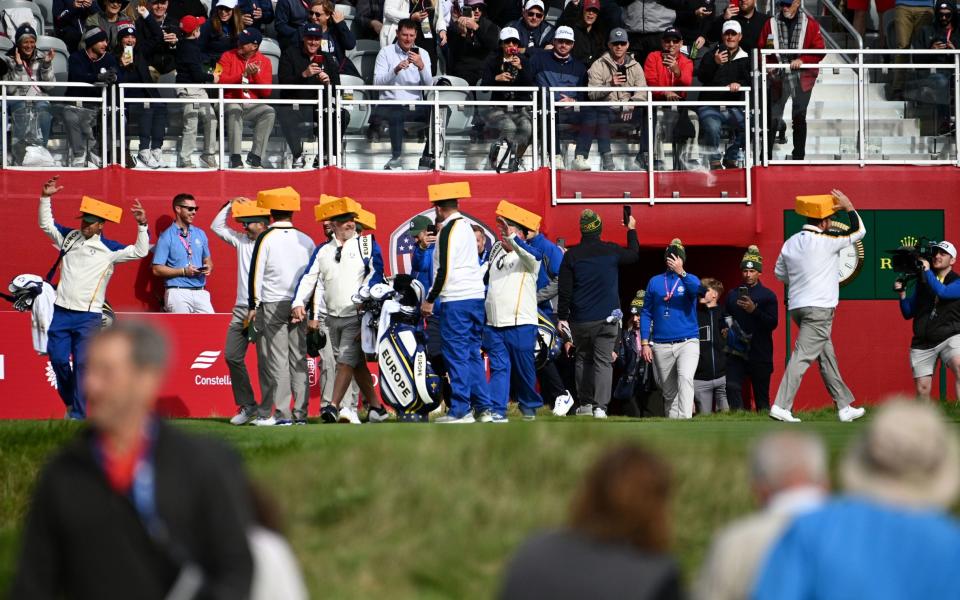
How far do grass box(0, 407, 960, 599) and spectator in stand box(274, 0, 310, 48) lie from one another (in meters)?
13.8

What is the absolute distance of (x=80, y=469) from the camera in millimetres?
4727

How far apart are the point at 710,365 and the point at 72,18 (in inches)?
410

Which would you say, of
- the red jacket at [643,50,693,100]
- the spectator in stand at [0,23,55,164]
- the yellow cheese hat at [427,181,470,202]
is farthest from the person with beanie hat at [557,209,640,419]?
the spectator in stand at [0,23,55,164]

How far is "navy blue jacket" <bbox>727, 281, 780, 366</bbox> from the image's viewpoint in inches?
753

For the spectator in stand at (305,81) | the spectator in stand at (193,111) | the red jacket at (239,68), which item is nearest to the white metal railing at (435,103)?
the spectator in stand at (305,81)

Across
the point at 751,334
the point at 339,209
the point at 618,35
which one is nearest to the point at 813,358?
the point at 751,334

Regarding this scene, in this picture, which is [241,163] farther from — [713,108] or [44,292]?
[713,108]

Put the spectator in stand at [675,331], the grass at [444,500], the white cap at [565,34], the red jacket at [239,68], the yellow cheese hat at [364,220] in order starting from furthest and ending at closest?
1. the white cap at [565,34]
2. the red jacket at [239,68]
3. the spectator in stand at [675,331]
4. the yellow cheese hat at [364,220]
5. the grass at [444,500]

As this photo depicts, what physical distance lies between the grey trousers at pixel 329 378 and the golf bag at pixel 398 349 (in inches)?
44.5

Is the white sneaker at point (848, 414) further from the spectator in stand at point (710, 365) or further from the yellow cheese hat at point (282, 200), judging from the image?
the yellow cheese hat at point (282, 200)

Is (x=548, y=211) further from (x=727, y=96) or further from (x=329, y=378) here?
(x=329, y=378)

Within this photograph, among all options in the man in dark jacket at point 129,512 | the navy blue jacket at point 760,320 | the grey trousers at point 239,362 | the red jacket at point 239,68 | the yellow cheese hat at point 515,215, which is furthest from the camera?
the red jacket at point 239,68

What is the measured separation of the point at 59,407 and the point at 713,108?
942cm

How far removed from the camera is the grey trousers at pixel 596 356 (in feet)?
58.7
